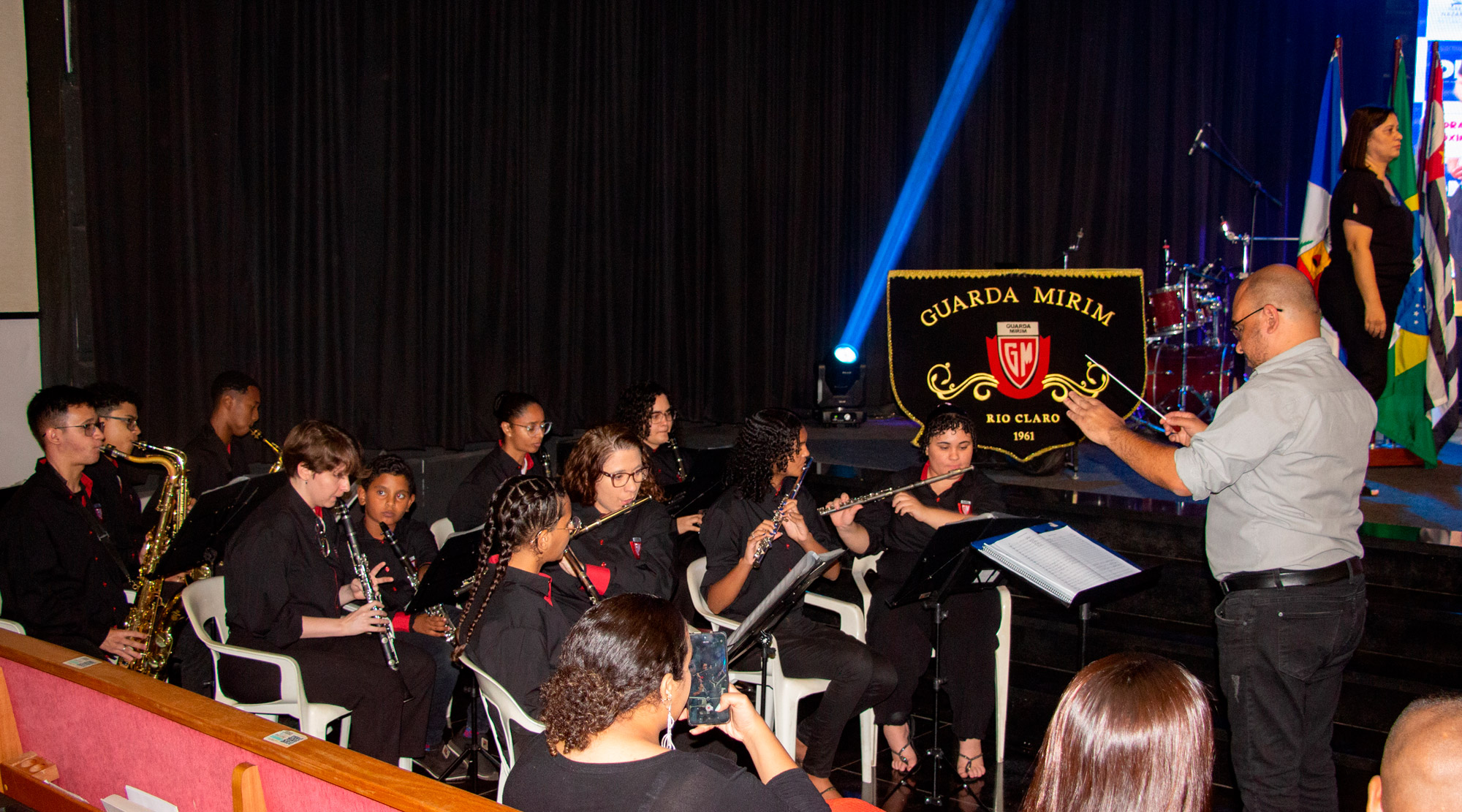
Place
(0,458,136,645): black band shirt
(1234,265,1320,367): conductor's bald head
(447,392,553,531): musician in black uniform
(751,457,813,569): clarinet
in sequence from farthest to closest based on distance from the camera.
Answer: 1. (447,392,553,531): musician in black uniform
2. (751,457,813,569): clarinet
3. (0,458,136,645): black band shirt
4. (1234,265,1320,367): conductor's bald head

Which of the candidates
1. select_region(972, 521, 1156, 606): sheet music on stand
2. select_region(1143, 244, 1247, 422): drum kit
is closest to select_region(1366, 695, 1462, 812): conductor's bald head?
select_region(972, 521, 1156, 606): sheet music on stand

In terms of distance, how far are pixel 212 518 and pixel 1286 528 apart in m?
3.21

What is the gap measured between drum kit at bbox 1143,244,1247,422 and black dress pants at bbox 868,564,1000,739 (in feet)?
13.2

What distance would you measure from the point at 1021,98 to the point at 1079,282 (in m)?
4.54

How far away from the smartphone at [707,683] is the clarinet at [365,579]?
172 centimetres

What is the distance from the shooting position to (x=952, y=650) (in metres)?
3.72

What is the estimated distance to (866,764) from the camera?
3.60 metres

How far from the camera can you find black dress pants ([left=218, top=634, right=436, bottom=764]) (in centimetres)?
314

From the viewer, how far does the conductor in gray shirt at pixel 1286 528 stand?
8.57 feet

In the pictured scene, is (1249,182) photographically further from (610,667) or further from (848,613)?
(610,667)

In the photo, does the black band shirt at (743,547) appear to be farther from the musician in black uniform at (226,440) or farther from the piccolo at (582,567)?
the musician in black uniform at (226,440)

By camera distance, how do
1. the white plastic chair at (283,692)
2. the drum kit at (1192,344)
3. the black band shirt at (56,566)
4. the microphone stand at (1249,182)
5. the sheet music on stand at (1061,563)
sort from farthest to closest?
the microphone stand at (1249,182) → the drum kit at (1192,344) → the black band shirt at (56,566) → the white plastic chair at (283,692) → the sheet music on stand at (1061,563)

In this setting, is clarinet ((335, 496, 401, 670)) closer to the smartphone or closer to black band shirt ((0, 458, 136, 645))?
black band shirt ((0, 458, 136, 645))

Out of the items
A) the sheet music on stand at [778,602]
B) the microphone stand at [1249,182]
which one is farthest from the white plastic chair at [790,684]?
the microphone stand at [1249,182]
